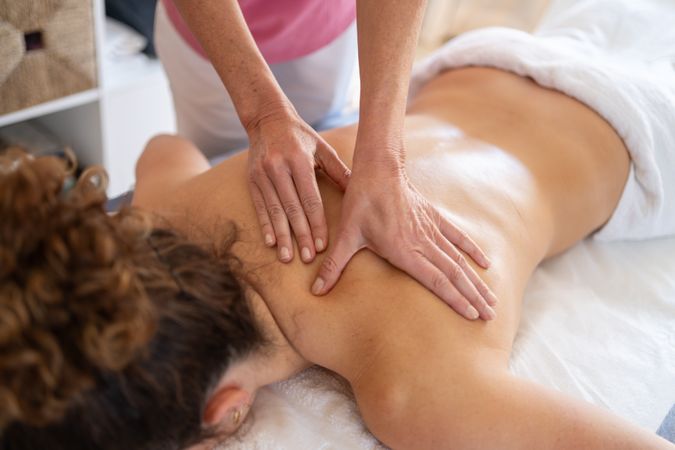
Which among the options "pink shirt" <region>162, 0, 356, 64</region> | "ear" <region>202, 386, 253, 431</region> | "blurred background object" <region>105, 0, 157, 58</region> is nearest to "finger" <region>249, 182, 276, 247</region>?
"ear" <region>202, 386, 253, 431</region>

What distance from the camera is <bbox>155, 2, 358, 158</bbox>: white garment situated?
5.13ft

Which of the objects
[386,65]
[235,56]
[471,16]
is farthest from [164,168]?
[471,16]

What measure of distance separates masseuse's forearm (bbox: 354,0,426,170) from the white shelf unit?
45.0 inches

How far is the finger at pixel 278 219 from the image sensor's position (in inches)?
37.5

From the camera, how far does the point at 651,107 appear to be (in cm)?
133

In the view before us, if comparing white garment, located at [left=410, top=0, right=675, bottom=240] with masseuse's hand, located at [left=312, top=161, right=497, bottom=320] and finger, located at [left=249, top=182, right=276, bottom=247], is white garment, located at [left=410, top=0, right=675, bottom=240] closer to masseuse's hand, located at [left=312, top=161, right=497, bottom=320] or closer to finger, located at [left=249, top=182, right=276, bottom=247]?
masseuse's hand, located at [left=312, top=161, right=497, bottom=320]

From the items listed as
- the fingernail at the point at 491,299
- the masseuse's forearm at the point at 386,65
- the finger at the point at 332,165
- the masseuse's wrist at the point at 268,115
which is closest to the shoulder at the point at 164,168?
the masseuse's wrist at the point at 268,115

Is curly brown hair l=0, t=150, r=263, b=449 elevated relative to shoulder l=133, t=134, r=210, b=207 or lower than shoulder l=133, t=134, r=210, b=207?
elevated

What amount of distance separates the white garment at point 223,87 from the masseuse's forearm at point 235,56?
382 millimetres

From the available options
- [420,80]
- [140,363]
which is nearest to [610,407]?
[140,363]

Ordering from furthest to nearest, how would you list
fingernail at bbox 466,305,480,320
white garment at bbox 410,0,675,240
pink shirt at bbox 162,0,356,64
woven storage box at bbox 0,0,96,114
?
1. woven storage box at bbox 0,0,96,114
2. pink shirt at bbox 162,0,356,64
3. white garment at bbox 410,0,675,240
4. fingernail at bbox 466,305,480,320

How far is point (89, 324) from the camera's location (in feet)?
2.02

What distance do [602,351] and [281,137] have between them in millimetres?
673

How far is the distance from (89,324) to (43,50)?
142 centimetres
